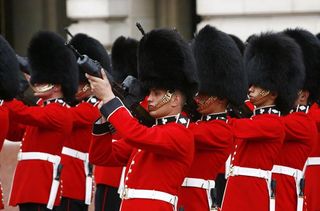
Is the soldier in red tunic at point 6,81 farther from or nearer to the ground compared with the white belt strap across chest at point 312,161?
farther from the ground

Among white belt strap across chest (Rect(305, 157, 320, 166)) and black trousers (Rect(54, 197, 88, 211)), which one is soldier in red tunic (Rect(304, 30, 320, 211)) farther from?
black trousers (Rect(54, 197, 88, 211))

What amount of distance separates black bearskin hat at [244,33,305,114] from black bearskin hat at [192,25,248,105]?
192mm

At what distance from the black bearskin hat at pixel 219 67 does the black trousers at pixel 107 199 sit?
1.70 metres

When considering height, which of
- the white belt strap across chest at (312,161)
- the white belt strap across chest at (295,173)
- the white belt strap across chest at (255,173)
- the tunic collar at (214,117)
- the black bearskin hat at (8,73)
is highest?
the black bearskin hat at (8,73)

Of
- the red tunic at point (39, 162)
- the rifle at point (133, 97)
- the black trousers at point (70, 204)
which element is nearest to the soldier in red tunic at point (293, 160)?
the rifle at point (133, 97)

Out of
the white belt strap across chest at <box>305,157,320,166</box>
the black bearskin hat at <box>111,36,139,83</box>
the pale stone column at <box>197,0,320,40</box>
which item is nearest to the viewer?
the white belt strap across chest at <box>305,157,320,166</box>

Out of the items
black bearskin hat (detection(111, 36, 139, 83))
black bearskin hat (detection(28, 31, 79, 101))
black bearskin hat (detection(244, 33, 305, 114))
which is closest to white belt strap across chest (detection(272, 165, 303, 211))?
black bearskin hat (detection(244, 33, 305, 114))

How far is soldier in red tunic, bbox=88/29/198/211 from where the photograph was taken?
21.9 feet

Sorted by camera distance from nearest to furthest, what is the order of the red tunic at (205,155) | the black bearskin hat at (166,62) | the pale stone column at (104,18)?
the black bearskin hat at (166,62) → the red tunic at (205,155) → the pale stone column at (104,18)

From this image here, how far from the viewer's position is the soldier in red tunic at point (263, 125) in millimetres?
8039

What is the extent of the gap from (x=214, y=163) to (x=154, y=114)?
0.92 metres

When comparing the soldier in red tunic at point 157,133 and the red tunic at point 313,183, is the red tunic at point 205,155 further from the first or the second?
the red tunic at point 313,183

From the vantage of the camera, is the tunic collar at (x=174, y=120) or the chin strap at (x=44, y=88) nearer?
the tunic collar at (x=174, y=120)

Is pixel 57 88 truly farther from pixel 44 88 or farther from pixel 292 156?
pixel 292 156
